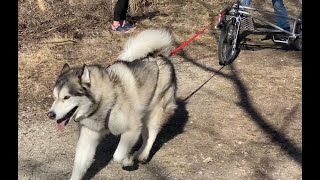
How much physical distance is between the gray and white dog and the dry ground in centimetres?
37

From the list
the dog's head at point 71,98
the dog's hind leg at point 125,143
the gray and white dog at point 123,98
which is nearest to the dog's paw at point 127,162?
the gray and white dog at point 123,98

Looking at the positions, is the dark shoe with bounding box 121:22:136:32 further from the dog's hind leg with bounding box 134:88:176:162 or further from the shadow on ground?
the dog's hind leg with bounding box 134:88:176:162

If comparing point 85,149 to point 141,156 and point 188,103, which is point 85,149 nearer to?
point 141,156

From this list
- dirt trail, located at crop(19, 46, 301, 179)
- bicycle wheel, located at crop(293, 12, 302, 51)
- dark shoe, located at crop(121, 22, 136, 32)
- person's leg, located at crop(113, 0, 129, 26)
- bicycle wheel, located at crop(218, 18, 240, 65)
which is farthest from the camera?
dark shoe, located at crop(121, 22, 136, 32)

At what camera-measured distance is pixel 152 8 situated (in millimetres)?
9914

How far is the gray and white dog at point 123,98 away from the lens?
352cm

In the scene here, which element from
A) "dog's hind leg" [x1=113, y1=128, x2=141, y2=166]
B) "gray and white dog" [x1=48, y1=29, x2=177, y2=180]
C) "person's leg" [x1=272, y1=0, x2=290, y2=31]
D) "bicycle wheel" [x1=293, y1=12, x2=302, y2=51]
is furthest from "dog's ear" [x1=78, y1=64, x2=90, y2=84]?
"bicycle wheel" [x1=293, y1=12, x2=302, y2=51]

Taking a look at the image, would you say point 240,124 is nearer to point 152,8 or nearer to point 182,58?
point 182,58

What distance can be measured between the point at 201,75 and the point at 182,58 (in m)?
0.92

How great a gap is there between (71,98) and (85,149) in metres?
0.56

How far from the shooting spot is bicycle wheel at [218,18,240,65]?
669 centimetres

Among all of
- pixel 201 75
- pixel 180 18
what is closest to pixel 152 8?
pixel 180 18

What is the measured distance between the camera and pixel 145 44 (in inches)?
169

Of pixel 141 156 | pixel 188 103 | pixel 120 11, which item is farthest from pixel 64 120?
pixel 120 11
